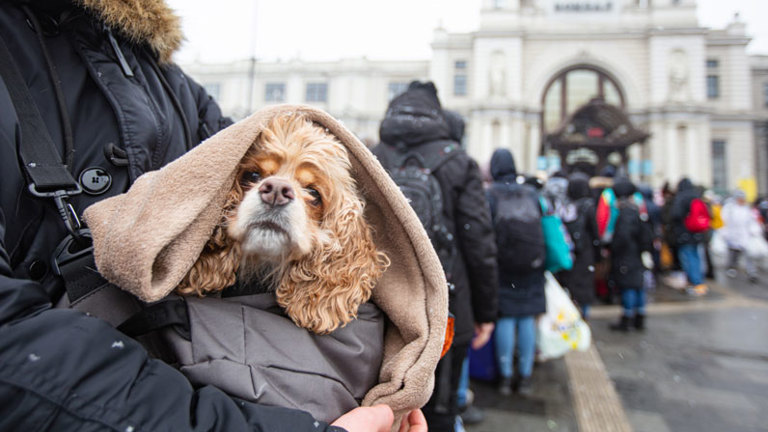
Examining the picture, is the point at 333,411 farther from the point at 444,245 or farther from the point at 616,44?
the point at 616,44

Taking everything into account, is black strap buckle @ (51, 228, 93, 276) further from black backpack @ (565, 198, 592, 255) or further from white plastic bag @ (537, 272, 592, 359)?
black backpack @ (565, 198, 592, 255)

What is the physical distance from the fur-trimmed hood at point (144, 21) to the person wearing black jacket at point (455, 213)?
1623 millimetres

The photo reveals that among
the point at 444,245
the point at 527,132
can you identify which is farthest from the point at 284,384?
the point at 527,132

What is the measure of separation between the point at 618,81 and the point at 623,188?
25892 millimetres

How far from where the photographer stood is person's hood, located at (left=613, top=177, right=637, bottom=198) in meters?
6.63

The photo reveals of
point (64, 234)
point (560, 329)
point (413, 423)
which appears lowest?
point (560, 329)

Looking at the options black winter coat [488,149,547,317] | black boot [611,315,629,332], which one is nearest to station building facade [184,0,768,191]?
black boot [611,315,629,332]

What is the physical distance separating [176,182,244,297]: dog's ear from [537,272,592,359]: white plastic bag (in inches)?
155

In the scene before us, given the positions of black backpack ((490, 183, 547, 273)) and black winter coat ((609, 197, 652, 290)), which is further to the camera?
black winter coat ((609, 197, 652, 290))

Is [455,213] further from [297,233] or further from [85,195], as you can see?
[85,195]

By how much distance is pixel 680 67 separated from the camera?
26.3 m

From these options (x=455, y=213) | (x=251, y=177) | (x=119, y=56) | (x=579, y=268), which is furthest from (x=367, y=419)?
(x=579, y=268)

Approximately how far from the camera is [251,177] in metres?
1.29

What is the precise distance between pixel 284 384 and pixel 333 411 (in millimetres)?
165
